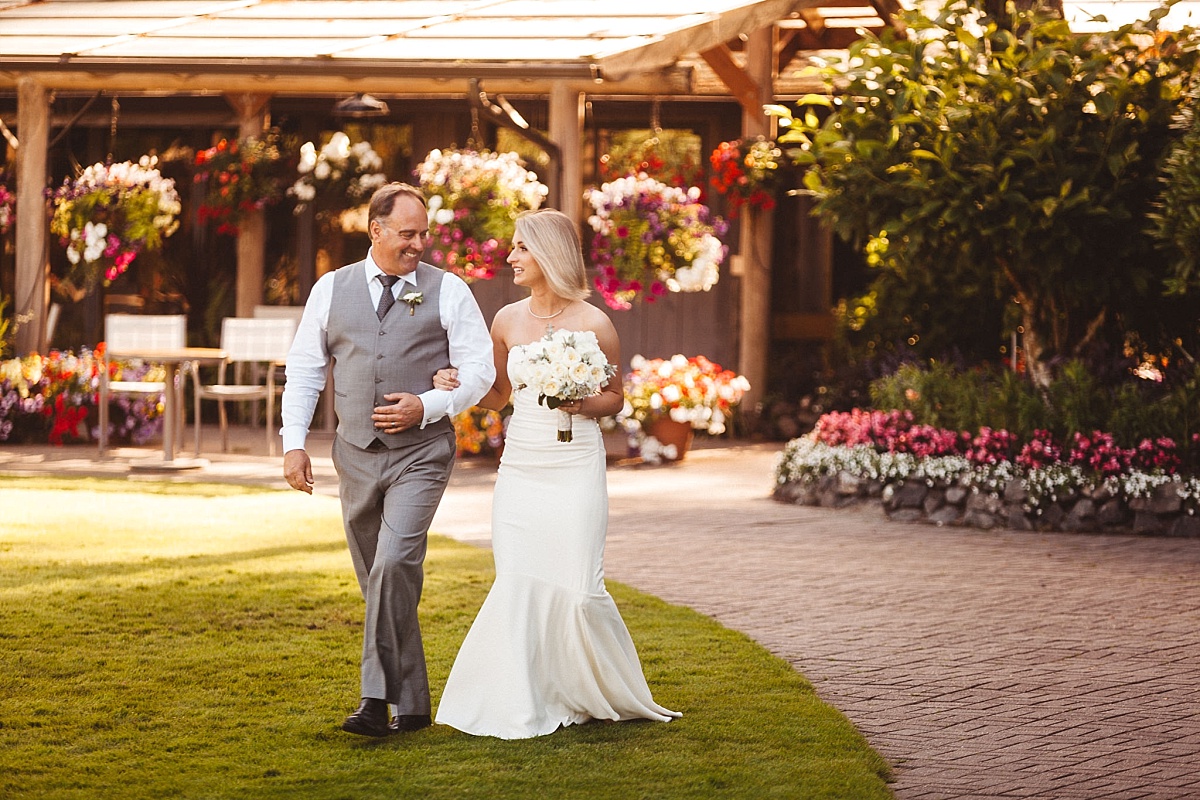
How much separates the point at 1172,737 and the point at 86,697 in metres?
3.63

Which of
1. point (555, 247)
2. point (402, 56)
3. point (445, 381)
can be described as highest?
point (402, 56)

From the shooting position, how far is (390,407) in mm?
4668

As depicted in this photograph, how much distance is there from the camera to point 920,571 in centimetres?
812

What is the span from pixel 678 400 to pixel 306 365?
314 inches

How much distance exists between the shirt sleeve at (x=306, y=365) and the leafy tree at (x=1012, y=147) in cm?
524

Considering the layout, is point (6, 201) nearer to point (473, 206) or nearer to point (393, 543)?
point (473, 206)

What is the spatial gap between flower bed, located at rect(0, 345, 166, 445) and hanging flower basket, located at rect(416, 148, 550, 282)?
3.15 m

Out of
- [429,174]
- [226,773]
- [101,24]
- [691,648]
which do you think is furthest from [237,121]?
[226,773]

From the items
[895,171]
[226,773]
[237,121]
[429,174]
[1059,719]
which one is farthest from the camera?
[237,121]

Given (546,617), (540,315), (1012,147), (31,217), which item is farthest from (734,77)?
(546,617)

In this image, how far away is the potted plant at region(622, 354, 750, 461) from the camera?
499 inches

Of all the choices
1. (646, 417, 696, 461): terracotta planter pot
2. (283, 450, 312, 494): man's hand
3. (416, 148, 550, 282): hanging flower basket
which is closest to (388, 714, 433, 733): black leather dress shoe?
(283, 450, 312, 494): man's hand

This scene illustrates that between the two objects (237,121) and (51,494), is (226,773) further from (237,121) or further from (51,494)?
(237,121)

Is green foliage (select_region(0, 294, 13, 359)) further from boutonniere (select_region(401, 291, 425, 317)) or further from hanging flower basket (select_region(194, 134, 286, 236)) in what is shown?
boutonniere (select_region(401, 291, 425, 317))
